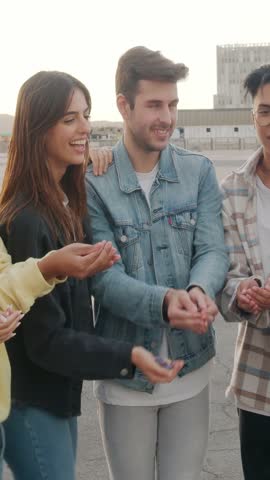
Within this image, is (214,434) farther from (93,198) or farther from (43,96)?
(43,96)

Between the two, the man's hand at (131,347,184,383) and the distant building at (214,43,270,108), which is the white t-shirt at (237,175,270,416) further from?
the distant building at (214,43,270,108)

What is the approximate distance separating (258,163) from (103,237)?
717mm

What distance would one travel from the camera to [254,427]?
277cm

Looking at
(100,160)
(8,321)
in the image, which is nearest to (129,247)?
(100,160)

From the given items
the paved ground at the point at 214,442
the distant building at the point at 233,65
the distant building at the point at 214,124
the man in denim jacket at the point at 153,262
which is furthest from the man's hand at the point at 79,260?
the distant building at the point at 233,65

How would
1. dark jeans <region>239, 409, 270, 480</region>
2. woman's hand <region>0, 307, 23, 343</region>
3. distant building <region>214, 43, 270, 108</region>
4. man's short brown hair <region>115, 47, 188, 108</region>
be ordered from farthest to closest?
distant building <region>214, 43, 270, 108</region> → dark jeans <region>239, 409, 270, 480</region> → man's short brown hair <region>115, 47, 188, 108</region> → woman's hand <region>0, 307, 23, 343</region>

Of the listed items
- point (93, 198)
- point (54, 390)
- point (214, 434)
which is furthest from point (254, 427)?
point (214, 434)

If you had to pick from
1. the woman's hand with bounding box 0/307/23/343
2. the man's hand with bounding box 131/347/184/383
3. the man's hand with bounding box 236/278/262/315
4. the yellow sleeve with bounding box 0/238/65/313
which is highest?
the yellow sleeve with bounding box 0/238/65/313

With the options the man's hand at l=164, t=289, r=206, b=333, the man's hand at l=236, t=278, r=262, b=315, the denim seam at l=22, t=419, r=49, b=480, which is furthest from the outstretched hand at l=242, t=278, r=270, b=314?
the denim seam at l=22, t=419, r=49, b=480

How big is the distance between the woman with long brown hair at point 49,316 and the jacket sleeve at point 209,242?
407 millimetres

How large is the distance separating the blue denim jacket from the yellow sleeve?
1.45 ft

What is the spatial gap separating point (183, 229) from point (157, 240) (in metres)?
0.11

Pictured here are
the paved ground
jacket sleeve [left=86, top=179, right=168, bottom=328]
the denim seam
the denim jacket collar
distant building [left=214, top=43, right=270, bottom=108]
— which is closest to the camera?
the denim seam

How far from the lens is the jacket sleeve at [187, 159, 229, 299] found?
8.16ft
